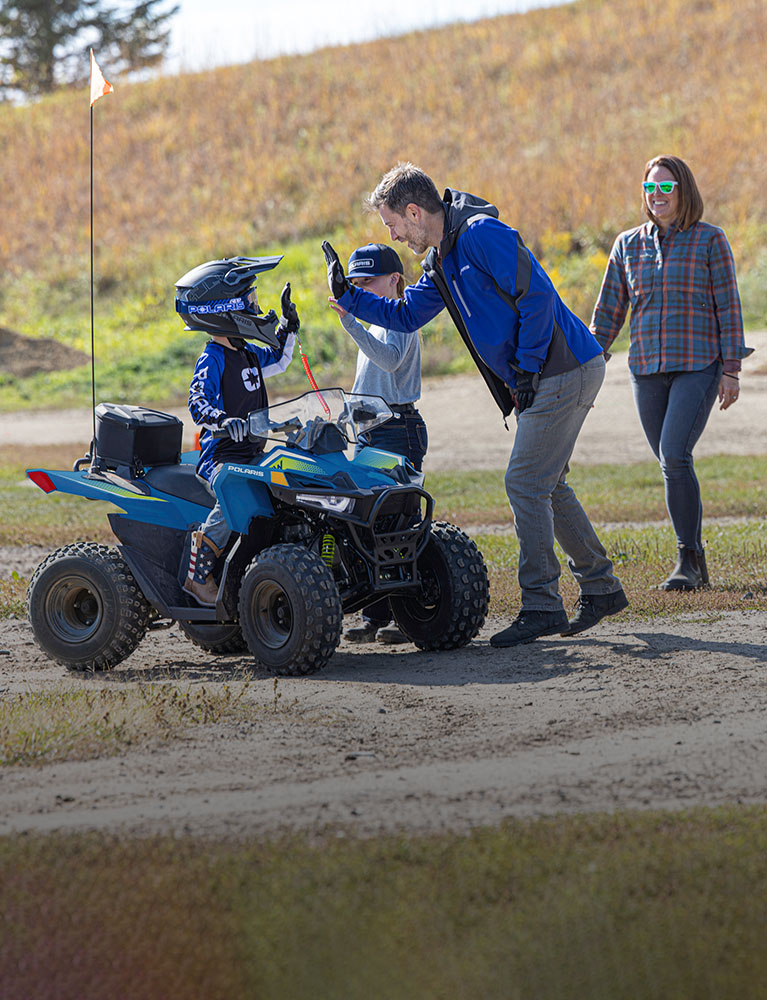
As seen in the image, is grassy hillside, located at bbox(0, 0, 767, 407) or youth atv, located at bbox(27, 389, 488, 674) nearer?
youth atv, located at bbox(27, 389, 488, 674)

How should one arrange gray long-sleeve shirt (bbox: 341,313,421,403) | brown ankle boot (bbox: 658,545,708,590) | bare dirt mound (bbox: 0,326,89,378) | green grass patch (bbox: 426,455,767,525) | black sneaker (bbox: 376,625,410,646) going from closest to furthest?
gray long-sleeve shirt (bbox: 341,313,421,403)
black sneaker (bbox: 376,625,410,646)
brown ankle boot (bbox: 658,545,708,590)
green grass patch (bbox: 426,455,767,525)
bare dirt mound (bbox: 0,326,89,378)

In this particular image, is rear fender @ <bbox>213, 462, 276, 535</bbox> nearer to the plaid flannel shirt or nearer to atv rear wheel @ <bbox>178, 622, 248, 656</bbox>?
atv rear wheel @ <bbox>178, 622, 248, 656</bbox>

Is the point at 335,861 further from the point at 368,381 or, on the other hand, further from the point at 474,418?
the point at 474,418

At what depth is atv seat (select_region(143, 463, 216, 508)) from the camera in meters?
6.59

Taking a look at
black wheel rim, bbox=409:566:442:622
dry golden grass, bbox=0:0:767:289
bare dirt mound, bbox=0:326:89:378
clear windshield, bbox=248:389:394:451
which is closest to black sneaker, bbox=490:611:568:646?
black wheel rim, bbox=409:566:442:622

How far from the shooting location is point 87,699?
547 cm

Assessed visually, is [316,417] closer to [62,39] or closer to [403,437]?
[403,437]

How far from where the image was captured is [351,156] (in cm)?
3838

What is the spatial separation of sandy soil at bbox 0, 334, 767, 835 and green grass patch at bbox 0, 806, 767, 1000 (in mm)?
234

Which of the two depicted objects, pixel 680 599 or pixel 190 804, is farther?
pixel 680 599

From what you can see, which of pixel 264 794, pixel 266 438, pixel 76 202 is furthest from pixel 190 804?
pixel 76 202

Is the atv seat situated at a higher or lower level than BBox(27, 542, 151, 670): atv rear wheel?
higher

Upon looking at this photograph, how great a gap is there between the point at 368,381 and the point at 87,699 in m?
2.48

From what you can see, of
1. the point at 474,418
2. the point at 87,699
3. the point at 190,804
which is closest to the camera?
the point at 190,804
